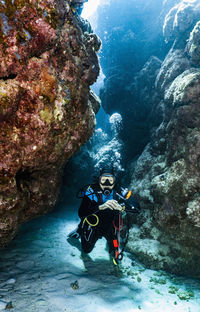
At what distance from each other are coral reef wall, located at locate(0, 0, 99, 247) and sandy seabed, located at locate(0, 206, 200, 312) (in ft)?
2.84

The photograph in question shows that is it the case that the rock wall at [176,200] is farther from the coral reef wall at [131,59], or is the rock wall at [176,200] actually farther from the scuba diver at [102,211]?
the coral reef wall at [131,59]

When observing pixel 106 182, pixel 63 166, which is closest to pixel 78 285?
pixel 106 182

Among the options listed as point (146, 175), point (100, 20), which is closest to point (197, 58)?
point (146, 175)

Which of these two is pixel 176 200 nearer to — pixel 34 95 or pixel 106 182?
pixel 106 182

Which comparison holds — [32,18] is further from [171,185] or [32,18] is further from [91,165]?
[91,165]

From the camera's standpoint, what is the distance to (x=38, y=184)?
406 cm

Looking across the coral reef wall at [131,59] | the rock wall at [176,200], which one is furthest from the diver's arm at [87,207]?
the coral reef wall at [131,59]

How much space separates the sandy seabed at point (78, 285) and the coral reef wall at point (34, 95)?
2.84 ft

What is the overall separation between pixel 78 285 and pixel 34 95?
333 centimetres

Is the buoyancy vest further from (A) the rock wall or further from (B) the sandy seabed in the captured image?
(A) the rock wall

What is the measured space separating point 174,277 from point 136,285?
1.58 m

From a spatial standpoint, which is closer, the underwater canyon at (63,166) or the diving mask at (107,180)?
the underwater canyon at (63,166)

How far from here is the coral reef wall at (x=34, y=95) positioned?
2578 millimetres

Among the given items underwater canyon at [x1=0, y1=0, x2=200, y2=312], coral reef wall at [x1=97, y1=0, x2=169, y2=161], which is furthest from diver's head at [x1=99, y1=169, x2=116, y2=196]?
coral reef wall at [x1=97, y1=0, x2=169, y2=161]
